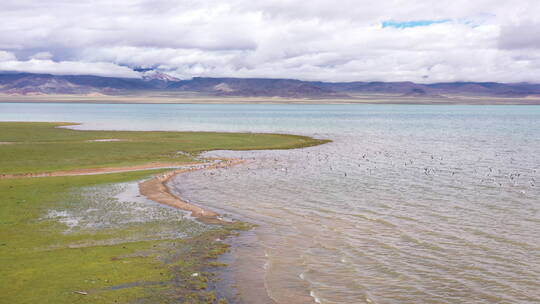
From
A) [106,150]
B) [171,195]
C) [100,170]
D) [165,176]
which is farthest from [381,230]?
[106,150]

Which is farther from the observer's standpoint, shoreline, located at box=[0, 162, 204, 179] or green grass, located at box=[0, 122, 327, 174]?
green grass, located at box=[0, 122, 327, 174]

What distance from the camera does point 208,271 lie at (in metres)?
18.1

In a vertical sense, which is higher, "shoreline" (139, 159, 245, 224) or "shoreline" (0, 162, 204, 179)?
"shoreline" (0, 162, 204, 179)

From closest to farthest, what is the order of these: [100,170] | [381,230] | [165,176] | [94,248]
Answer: [94,248], [381,230], [165,176], [100,170]

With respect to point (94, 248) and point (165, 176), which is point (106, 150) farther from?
point (94, 248)

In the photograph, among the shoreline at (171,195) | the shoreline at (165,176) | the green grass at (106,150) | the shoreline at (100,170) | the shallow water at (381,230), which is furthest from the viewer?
the green grass at (106,150)

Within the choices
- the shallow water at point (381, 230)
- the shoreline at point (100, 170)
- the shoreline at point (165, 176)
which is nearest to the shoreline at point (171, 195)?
the shoreline at point (165, 176)

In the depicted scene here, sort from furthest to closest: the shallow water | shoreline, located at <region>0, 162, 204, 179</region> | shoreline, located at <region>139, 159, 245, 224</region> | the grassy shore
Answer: shoreline, located at <region>0, 162, 204, 179</region> → shoreline, located at <region>139, 159, 245, 224</region> → the shallow water → the grassy shore

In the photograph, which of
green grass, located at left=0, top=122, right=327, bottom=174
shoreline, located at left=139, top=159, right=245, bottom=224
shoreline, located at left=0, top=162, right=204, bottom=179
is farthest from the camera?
green grass, located at left=0, top=122, right=327, bottom=174

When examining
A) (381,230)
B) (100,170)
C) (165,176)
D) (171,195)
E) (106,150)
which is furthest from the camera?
(106,150)

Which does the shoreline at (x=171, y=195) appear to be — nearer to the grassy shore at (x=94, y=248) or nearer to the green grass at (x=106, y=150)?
the grassy shore at (x=94, y=248)

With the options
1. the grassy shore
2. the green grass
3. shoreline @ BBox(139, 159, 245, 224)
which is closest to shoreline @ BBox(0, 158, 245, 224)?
shoreline @ BBox(139, 159, 245, 224)

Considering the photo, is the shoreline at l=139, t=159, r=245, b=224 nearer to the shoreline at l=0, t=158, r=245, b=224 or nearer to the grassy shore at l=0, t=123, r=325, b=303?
the shoreline at l=0, t=158, r=245, b=224

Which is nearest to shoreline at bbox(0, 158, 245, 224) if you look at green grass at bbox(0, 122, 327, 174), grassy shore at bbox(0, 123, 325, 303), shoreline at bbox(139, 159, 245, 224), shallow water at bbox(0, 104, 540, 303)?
shoreline at bbox(139, 159, 245, 224)
